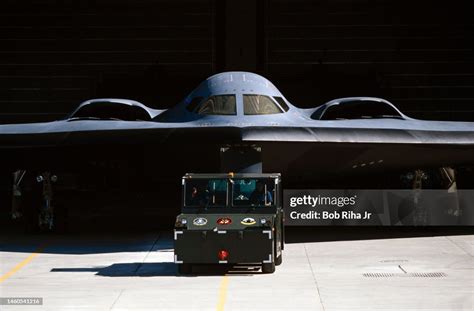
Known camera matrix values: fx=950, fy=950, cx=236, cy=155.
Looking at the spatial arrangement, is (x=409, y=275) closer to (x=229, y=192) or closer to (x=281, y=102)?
(x=229, y=192)

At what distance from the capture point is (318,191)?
32.0 m

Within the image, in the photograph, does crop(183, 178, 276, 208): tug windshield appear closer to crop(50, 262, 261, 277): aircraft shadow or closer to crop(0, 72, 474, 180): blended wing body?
crop(50, 262, 261, 277): aircraft shadow

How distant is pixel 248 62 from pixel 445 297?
1217 inches

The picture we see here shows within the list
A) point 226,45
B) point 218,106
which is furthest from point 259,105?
point 226,45

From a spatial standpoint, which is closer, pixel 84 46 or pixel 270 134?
pixel 270 134

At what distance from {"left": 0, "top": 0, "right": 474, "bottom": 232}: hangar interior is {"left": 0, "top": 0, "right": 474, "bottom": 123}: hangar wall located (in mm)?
45

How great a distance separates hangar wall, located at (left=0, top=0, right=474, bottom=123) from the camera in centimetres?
4266

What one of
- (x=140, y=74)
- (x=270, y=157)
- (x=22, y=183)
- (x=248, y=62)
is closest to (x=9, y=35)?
(x=140, y=74)

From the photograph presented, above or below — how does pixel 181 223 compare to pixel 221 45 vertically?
below

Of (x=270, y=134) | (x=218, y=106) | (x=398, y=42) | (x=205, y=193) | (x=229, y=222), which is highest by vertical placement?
(x=398, y=42)

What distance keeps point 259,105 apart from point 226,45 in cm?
2260

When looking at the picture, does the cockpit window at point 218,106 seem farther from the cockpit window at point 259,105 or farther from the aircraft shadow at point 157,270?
the aircraft shadow at point 157,270

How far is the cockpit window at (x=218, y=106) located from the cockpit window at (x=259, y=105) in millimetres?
287

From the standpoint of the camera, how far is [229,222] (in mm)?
13812
